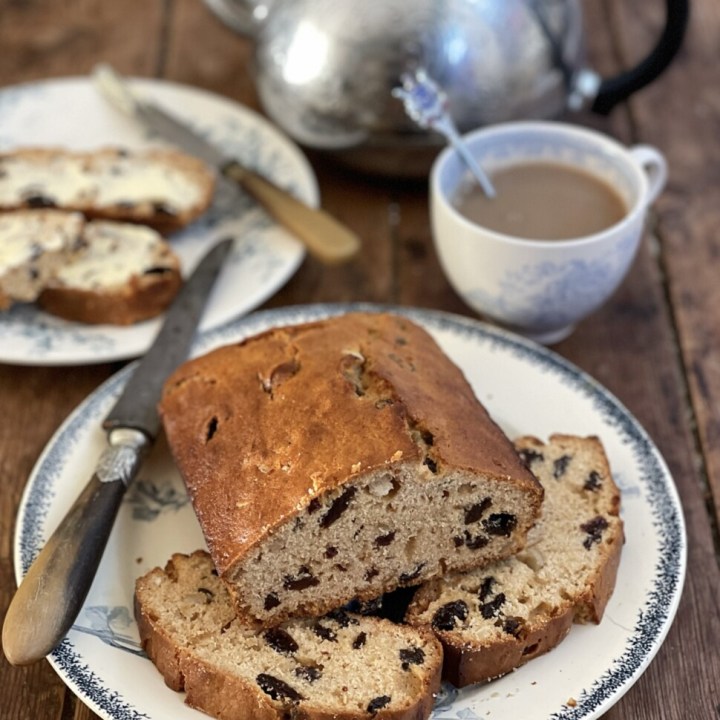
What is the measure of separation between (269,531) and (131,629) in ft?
0.91

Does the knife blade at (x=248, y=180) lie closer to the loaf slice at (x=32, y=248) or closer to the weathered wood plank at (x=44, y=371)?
the weathered wood plank at (x=44, y=371)

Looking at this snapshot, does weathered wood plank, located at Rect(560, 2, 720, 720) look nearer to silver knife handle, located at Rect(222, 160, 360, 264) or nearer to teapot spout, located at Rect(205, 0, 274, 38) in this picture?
silver knife handle, located at Rect(222, 160, 360, 264)

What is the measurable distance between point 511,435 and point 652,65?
0.99m

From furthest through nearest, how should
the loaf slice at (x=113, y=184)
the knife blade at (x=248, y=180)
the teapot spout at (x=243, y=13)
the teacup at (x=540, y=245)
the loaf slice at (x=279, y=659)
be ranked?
the teapot spout at (x=243, y=13) < the loaf slice at (x=113, y=184) < the knife blade at (x=248, y=180) < the teacup at (x=540, y=245) < the loaf slice at (x=279, y=659)

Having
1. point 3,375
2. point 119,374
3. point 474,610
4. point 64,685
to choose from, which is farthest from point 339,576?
point 3,375

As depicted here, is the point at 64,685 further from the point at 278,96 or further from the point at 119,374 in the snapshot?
the point at 278,96

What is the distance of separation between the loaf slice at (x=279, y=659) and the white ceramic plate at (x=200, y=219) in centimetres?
63

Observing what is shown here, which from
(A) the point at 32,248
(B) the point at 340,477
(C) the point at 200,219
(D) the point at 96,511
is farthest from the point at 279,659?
(C) the point at 200,219

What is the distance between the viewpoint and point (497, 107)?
230 cm

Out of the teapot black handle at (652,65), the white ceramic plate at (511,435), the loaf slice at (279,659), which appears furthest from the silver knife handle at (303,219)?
the loaf slice at (279,659)

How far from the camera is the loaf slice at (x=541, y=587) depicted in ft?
4.71

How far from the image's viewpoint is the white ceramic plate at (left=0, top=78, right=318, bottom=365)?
2.02 meters

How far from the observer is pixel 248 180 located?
241 centimetres

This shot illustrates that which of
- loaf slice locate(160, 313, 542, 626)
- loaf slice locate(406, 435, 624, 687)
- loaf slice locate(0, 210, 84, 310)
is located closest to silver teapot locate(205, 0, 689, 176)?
loaf slice locate(0, 210, 84, 310)
